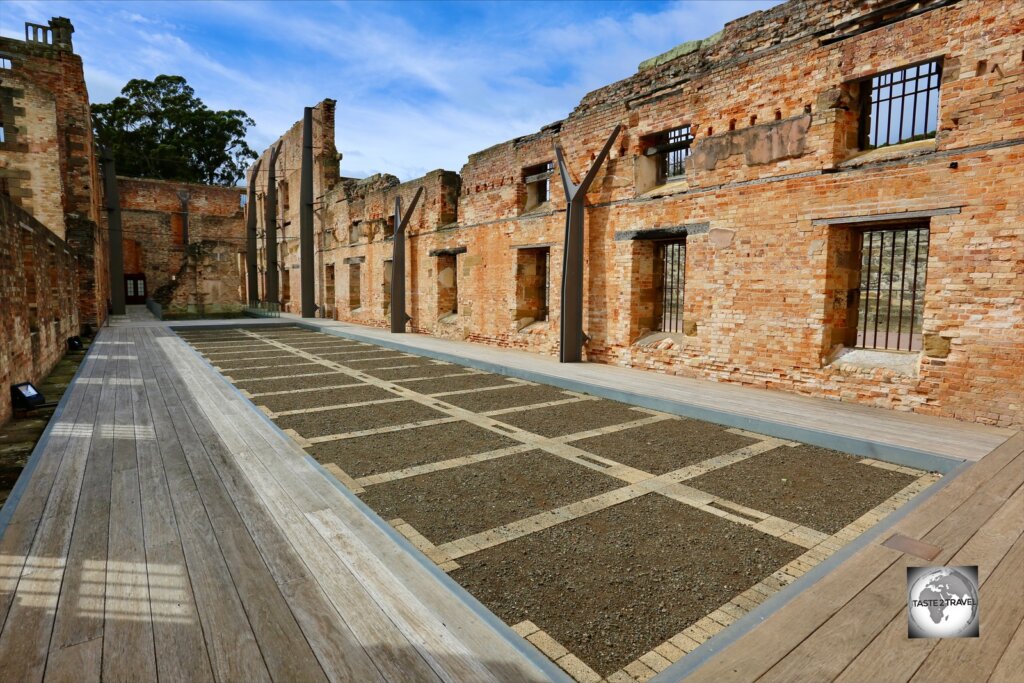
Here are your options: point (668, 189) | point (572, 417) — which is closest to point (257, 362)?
point (572, 417)

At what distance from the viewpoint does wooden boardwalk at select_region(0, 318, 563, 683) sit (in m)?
2.14

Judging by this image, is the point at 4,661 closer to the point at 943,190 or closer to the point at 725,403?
the point at 725,403

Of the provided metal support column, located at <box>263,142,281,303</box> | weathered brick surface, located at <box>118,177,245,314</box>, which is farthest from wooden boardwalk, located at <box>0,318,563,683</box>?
weathered brick surface, located at <box>118,177,245,314</box>

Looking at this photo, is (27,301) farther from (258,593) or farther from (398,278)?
(398,278)

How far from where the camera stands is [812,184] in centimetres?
713

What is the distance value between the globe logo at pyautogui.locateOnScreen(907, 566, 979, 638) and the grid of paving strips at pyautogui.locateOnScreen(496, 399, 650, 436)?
3862mm

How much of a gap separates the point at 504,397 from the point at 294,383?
3559 millimetres

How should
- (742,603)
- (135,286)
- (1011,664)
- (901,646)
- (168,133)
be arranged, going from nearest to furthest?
(1011,664)
(901,646)
(742,603)
(135,286)
(168,133)

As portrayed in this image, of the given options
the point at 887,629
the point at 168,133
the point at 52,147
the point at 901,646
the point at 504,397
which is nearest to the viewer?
the point at 901,646

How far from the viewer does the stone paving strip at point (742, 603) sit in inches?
94.3

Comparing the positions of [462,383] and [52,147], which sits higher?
[52,147]

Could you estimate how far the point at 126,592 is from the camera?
2592 millimetres

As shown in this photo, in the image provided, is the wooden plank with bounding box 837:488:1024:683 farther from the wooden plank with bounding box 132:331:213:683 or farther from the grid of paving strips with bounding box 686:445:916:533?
the wooden plank with bounding box 132:331:213:683

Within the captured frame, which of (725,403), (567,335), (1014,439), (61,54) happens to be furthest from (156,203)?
(1014,439)
